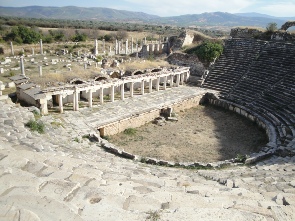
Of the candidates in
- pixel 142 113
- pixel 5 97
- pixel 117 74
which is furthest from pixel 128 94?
pixel 5 97

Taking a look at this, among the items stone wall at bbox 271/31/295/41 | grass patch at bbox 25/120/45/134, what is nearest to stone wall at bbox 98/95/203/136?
grass patch at bbox 25/120/45/134

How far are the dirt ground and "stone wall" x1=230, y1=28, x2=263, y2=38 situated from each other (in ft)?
45.7

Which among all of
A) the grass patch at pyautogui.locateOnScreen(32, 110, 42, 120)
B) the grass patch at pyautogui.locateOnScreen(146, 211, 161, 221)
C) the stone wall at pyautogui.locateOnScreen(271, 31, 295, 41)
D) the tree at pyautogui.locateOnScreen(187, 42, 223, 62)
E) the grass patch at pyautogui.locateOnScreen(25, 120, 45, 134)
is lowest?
the grass patch at pyautogui.locateOnScreen(32, 110, 42, 120)

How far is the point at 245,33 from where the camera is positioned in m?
31.5

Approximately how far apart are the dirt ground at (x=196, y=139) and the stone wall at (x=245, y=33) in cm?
1393

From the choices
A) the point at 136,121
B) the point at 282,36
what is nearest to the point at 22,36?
the point at 136,121

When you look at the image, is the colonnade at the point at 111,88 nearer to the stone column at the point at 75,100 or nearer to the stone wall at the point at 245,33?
the stone column at the point at 75,100

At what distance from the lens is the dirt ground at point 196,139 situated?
49.9ft

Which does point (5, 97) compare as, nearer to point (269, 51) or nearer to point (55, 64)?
point (55, 64)

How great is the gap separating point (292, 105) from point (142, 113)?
10.9 meters

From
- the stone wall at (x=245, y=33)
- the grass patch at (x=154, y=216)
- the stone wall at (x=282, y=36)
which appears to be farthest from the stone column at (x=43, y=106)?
the stone wall at (x=282, y=36)

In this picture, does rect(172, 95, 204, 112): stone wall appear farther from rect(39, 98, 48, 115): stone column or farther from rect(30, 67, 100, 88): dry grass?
rect(39, 98, 48, 115): stone column

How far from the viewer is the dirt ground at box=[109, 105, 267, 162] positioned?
1521cm

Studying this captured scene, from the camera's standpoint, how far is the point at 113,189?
5.23 meters
